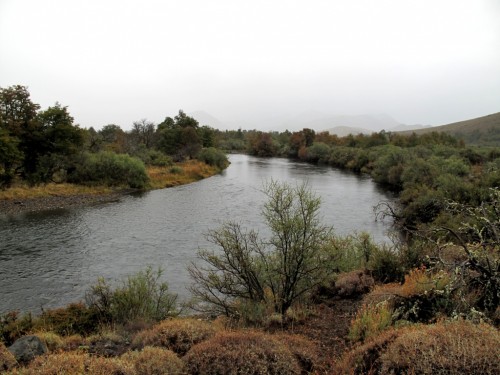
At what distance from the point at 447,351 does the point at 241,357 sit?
320cm

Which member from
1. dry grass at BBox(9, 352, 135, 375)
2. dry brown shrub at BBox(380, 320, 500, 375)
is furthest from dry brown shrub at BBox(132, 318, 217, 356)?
dry brown shrub at BBox(380, 320, 500, 375)

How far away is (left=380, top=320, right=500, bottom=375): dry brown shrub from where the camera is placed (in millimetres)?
4793

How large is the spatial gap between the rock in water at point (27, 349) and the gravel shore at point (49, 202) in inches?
974

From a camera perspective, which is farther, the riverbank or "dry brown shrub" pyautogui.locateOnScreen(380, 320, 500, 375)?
the riverbank

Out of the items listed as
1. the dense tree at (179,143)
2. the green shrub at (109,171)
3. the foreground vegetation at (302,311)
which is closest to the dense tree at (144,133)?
the dense tree at (179,143)

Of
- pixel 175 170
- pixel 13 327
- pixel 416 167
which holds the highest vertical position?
pixel 416 167

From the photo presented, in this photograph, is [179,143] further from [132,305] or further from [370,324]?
[370,324]

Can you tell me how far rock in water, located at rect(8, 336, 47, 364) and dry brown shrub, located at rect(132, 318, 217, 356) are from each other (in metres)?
2.01

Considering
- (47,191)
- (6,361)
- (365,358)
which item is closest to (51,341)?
(6,361)

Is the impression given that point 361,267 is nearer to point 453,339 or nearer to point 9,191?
point 453,339

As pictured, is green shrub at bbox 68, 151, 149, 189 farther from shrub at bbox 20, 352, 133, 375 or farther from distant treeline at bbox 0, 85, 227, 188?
shrub at bbox 20, 352, 133, 375

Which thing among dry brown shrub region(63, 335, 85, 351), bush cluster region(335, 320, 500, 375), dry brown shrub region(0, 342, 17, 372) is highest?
bush cluster region(335, 320, 500, 375)

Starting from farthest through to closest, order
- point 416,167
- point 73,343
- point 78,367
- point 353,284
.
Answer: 1. point 416,167
2. point 353,284
3. point 73,343
4. point 78,367

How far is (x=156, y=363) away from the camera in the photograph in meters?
6.18
